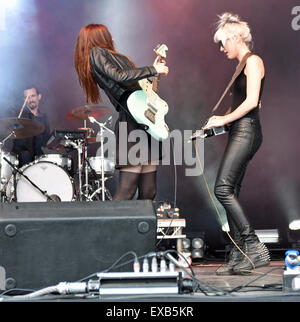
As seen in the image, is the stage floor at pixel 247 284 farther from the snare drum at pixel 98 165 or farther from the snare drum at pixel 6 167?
the snare drum at pixel 6 167

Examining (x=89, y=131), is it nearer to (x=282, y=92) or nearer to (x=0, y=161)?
(x=0, y=161)

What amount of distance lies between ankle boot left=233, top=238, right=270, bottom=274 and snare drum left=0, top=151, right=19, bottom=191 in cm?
371

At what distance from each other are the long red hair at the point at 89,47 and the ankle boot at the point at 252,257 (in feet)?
4.05

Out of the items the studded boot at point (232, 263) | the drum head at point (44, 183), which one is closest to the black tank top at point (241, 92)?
the studded boot at point (232, 263)

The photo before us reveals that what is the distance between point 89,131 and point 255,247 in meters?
4.04

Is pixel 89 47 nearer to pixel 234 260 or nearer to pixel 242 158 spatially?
pixel 242 158

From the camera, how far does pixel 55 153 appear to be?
6.57m

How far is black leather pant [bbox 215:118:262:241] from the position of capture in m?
2.81

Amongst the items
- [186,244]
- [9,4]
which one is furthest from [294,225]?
[9,4]

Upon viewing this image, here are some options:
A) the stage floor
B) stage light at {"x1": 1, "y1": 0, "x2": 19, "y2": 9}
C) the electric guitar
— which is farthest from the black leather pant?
stage light at {"x1": 1, "y1": 0, "x2": 19, "y2": 9}

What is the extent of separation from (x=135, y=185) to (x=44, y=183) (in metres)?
3.35

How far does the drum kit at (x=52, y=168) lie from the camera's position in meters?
5.63

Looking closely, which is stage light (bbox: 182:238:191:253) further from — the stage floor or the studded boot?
the stage floor
